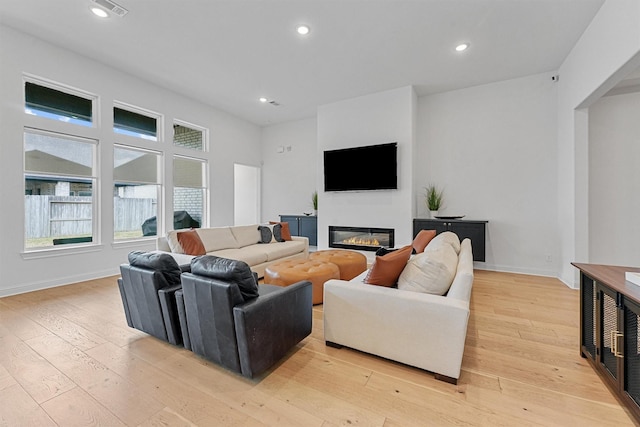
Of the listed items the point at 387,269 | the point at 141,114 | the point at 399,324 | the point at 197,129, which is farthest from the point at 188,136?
the point at 399,324

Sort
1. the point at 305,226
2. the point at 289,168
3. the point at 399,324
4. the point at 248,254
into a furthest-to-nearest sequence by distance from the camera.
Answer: the point at 289,168, the point at 305,226, the point at 248,254, the point at 399,324

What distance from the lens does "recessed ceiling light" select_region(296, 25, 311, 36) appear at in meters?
3.31

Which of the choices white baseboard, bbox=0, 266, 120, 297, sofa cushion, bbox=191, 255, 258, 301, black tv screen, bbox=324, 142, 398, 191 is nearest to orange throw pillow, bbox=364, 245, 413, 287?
sofa cushion, bbox=191, 255, 258, 301

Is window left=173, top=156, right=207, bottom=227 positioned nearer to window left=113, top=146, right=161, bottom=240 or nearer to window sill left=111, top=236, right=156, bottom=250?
window left=113, top=146, right=161, bottom=240

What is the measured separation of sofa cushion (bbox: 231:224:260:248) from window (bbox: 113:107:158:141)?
2487 mm

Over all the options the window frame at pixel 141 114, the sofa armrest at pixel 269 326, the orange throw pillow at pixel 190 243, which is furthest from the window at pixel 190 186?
the sofa armrest at pixel 269 326

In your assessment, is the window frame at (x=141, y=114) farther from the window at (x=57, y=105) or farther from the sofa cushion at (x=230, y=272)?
the sofa cushion at (x=230, y=272)

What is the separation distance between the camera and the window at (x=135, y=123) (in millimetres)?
4641

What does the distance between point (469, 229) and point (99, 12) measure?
5781 millimetres

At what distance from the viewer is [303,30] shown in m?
3.37

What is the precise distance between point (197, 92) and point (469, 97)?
512cm

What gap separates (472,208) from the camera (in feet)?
16.1

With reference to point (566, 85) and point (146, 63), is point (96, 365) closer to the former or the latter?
point (146, 63)

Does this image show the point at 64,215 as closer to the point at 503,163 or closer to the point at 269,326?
the point at 269,326
